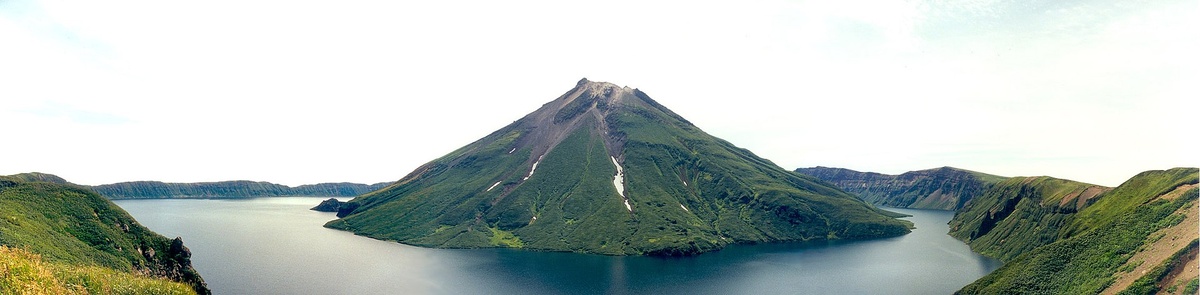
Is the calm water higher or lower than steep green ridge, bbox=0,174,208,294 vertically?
lower

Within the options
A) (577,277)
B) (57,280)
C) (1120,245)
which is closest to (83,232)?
(57,280)

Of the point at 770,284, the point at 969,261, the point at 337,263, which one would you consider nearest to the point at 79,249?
the point at 337,263

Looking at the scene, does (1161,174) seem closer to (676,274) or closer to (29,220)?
(676,274)

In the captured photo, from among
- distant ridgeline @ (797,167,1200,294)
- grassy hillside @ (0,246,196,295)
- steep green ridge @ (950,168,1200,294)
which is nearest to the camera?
grassy hillside @ (0,246,196,295)

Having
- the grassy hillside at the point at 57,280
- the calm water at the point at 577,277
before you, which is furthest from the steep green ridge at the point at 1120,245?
the grassy hillside at the point at 57,280

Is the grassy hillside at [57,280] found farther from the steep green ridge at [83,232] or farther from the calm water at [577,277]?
the calm water at [577,277]

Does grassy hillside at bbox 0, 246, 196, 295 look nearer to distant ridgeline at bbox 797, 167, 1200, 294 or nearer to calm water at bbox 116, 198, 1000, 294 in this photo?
calm water at bbox 116, 198, 1000, 294

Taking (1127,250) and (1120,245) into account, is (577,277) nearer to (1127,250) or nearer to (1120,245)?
(1120,245)

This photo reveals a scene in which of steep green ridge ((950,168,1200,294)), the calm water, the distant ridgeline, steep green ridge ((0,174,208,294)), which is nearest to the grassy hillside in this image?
steep green ridge ((0,174,208,294))
